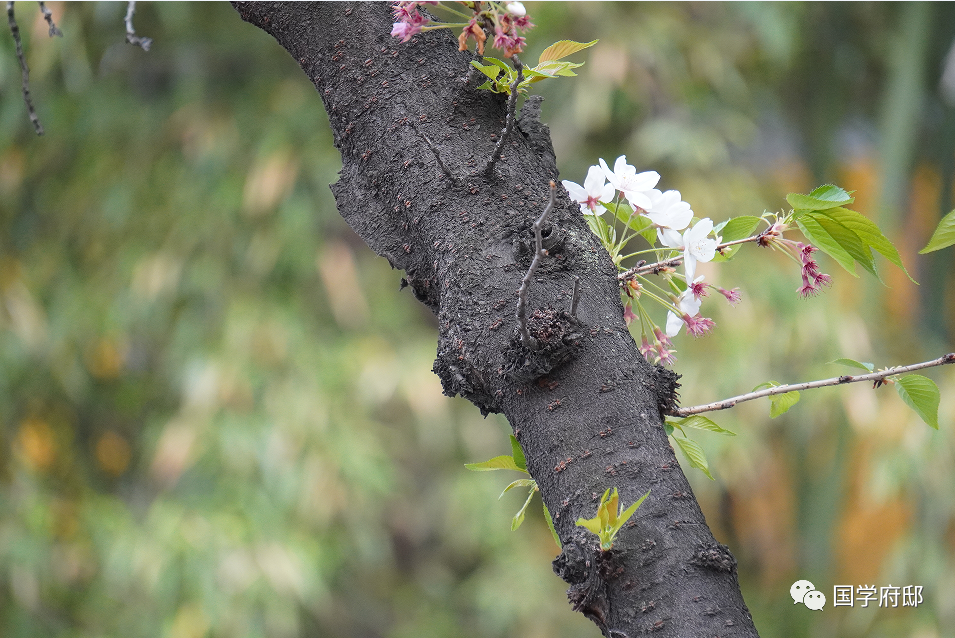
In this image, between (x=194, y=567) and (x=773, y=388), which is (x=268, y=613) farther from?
(x=773, y=388)

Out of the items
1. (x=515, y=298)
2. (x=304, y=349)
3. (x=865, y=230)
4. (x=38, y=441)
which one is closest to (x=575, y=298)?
(x=515, y=298)

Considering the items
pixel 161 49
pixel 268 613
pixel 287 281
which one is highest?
pixel 161 49

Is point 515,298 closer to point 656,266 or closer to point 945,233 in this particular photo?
point 656,266

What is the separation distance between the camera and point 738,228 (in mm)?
359

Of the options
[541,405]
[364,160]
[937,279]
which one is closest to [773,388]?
[541,405]

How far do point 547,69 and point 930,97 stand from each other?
225 cm

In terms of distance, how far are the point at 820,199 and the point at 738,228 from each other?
0.04m

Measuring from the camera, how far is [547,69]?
0.33m

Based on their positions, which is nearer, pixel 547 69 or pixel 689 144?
pixel 547 69

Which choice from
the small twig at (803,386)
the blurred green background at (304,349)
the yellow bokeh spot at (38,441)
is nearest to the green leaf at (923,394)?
the small twig at (803,386)

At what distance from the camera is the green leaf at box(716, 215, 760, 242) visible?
0.35 m

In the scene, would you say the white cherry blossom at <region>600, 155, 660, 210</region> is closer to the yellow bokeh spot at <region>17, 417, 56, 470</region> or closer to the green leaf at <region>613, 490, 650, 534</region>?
the green leaf at <region>613, 490, 650, 534</region>

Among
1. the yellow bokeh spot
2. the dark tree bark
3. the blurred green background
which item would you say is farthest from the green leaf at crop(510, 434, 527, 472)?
the yellow bokeh spot

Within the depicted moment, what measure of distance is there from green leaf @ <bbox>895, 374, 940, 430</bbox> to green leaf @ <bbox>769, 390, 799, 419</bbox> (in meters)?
0.05
